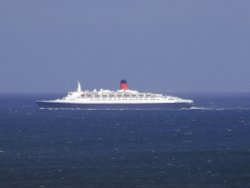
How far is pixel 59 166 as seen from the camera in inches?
2088

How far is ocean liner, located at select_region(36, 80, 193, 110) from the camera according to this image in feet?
499

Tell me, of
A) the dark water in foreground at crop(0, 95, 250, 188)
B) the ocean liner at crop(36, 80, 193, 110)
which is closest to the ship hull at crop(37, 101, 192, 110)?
the ocean liner at crop(36, 80, 193, 110)

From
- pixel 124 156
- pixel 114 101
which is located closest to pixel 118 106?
pixel 114 101

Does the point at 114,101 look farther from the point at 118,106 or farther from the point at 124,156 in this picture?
the point at 124,156

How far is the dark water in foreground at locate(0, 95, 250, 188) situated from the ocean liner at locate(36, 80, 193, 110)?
57.7 metres

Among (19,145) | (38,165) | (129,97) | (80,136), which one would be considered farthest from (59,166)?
(129,97)

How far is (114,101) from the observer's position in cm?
15350

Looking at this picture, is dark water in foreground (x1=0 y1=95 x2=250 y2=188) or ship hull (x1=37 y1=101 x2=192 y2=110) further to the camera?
ship hull (x1=37 y1=101 x2=192 y2=110)

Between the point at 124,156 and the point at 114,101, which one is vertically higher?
the point at 114,101

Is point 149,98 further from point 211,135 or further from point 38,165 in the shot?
point 38,165

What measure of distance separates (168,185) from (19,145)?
2537 centimetres

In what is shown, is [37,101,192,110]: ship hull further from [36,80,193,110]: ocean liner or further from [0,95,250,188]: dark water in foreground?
[0,95,250,188]: dark water in foreground

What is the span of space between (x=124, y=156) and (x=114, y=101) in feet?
308

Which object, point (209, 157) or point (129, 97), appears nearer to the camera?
point (209, 157)
